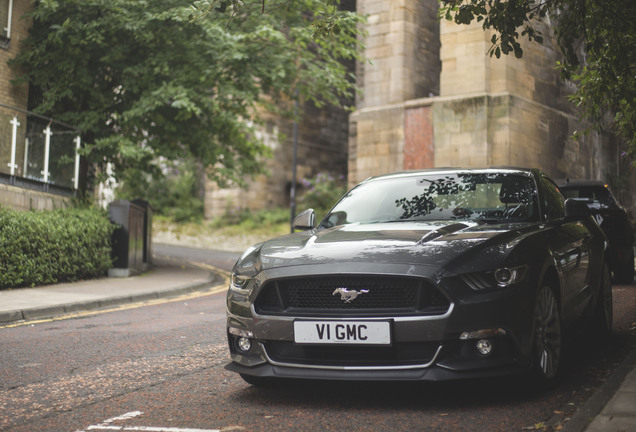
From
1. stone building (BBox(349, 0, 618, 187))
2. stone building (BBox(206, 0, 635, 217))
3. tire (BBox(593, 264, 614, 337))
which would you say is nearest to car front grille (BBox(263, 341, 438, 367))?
tire (BBox(593, 264, 614, 337))

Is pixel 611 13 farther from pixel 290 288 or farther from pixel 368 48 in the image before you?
pixel 368 48

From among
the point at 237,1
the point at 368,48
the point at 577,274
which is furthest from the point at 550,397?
the point at 368,48

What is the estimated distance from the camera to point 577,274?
6125 mm

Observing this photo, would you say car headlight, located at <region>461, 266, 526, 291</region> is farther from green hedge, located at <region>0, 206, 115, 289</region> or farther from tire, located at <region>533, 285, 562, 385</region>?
green hedge, located at <region>0, 206, 115, 289</region>

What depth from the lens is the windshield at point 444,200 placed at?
5909mm

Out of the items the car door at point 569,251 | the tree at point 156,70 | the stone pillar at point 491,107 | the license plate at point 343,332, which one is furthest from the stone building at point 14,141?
the stone pillar at point 491,107

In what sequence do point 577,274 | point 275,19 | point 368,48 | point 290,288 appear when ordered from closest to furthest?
1. point 290,288
2. point 577,274
3. point 275,19
4. point 368,48

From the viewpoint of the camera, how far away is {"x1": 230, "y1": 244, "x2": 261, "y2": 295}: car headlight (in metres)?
5.14

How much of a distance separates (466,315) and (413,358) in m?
0.41

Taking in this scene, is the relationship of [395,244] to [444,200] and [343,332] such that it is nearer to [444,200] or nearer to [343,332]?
[343,332]

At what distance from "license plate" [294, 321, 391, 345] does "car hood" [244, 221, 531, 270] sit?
0.39 m

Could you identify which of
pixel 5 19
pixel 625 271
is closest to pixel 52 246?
pixel 5 19

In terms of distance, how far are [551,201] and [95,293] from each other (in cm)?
823

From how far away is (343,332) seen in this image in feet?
15.3
